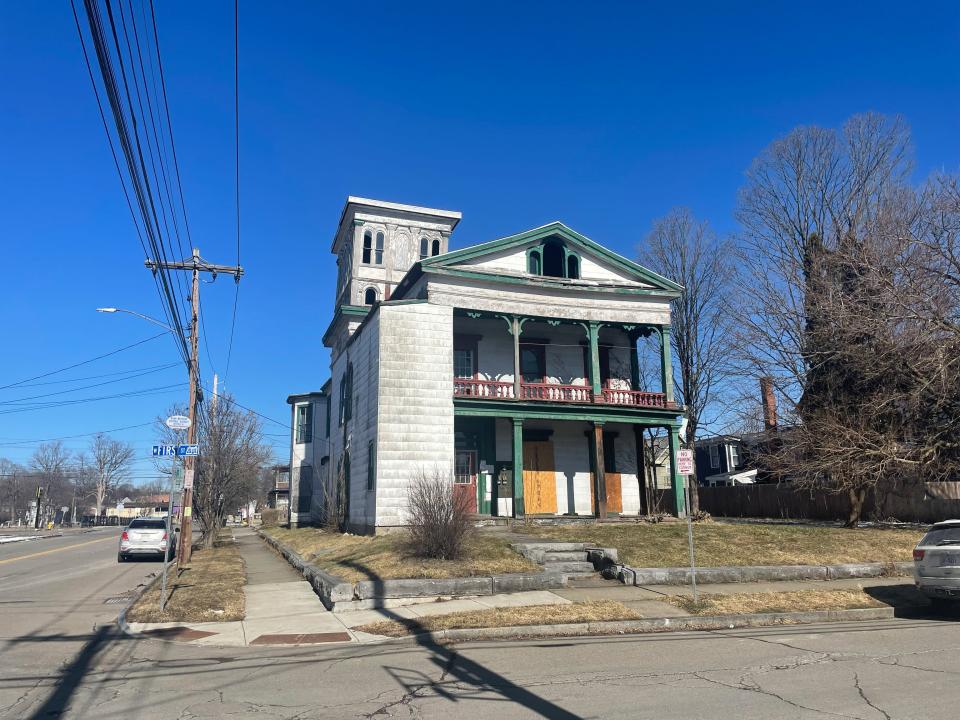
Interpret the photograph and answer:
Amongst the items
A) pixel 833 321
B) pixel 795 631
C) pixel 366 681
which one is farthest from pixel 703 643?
pixel 833 321

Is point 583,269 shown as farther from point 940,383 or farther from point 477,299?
point 940,383

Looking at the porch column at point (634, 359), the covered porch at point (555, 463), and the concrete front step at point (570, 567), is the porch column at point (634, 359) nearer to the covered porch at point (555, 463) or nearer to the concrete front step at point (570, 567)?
the covered porch at point (555, 463)

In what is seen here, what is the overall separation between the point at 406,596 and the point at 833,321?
731 inches

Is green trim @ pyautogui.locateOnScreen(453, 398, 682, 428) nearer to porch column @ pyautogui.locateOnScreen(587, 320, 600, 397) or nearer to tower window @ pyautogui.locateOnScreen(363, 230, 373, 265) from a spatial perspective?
porch column @ pyautogui.locateOnScreen(587, 320, 600, 397)

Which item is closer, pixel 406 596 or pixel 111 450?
pixel 406 596

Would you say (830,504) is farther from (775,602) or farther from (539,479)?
(775,602)

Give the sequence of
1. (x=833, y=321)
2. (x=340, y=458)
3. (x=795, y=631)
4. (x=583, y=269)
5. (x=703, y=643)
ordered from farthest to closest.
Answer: (x=340, y=458) → (x=583, y=269) → (x=833, y=321) → (x=795, y=631) → (x=703, y=643)

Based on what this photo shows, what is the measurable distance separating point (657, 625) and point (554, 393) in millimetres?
15967

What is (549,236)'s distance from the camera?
1032 inches

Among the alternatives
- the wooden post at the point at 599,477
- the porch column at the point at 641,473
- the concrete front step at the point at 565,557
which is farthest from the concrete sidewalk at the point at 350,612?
the porch column at the point at 641,473

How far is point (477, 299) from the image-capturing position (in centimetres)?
2456

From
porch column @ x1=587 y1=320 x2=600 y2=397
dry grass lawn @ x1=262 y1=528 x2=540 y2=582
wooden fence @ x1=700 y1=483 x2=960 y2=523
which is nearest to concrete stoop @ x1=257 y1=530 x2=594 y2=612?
dry grass lawn @ x1=262 y1=528 x2=540 y2=582

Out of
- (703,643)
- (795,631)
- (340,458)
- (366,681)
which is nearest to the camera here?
(366,681)

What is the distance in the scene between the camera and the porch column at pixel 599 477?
24.1m
